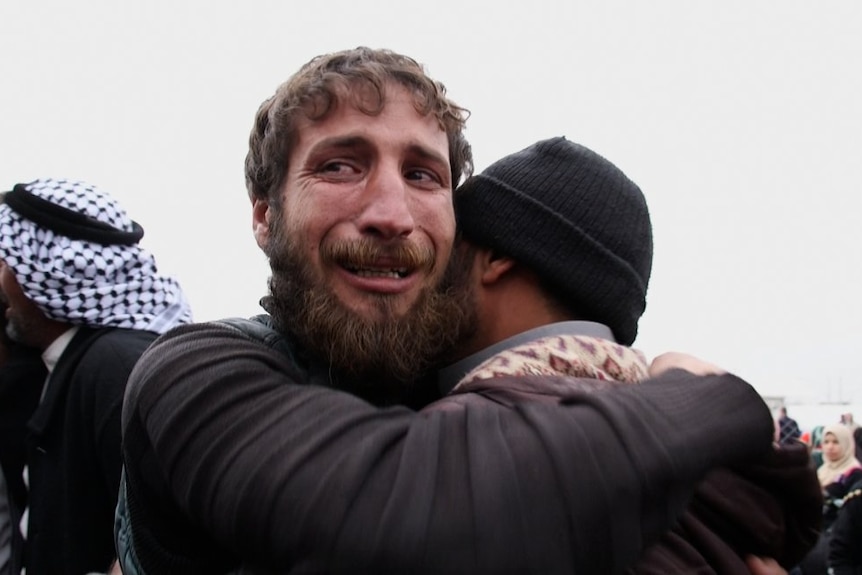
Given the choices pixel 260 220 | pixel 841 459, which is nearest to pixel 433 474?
pixel 260 220

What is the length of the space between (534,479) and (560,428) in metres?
0.08

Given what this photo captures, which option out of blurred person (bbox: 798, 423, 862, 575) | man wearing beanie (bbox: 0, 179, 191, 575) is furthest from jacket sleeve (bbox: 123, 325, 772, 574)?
blurred person (bbox: 798, 423, 862, 575)

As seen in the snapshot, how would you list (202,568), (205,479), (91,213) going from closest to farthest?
(205,479)
(202,568)
(91,213)

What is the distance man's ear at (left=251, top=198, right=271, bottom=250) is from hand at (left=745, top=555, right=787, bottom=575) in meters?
1.32

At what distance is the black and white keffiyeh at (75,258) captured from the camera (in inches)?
99.1

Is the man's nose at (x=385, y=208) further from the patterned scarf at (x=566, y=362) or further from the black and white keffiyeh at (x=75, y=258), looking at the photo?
the black and white keffiyeh at (x=75, y=258)

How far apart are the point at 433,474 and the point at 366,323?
0.66m

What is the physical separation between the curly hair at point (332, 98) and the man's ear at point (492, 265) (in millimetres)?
302

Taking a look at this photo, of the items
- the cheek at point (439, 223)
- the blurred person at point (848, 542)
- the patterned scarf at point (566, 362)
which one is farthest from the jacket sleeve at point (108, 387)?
the blurred person at point (848, 542)

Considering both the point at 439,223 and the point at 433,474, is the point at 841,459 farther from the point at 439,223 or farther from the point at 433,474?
the point at 433,474

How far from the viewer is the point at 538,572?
976 millimetres

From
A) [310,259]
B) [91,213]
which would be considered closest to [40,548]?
[91,213]

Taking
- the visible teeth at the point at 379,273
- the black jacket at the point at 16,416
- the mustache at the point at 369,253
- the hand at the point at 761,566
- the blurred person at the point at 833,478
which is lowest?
the blurred person at the point at 833,478

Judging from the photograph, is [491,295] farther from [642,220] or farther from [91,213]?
[91,213]
